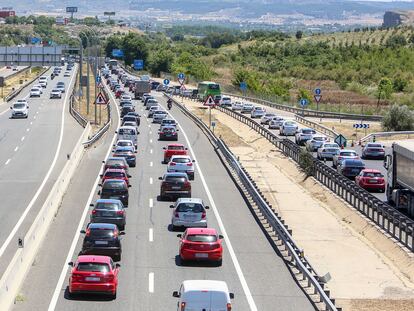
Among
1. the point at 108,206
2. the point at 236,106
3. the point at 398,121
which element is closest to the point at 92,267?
the point at 108,206

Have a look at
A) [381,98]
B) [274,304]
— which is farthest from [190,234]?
[381,98]

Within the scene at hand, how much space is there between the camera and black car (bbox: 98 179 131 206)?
39.3 meters

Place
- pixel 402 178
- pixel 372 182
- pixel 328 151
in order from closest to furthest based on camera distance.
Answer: pixel 402 178, pixel 372 182, pixel 328 151

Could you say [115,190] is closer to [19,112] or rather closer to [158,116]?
[158,116]

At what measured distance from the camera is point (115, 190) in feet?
129

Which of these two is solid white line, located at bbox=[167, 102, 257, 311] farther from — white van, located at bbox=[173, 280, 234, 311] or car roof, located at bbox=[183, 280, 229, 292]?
white van, located at bbox=[173, 280, 234, 311]

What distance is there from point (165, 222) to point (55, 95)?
79.1m

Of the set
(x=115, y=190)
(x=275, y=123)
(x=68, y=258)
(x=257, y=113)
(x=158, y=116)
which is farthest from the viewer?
(x=257, y=113)

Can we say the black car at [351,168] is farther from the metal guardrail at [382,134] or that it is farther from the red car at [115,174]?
the metal guardrail at [382,134]

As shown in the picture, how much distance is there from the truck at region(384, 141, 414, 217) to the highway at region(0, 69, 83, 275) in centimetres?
1434

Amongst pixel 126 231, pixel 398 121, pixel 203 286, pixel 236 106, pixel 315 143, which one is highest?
pixel 203 286

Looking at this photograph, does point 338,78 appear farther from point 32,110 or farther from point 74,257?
point 74,257

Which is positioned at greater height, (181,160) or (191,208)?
(191,208)

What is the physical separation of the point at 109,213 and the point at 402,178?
13.2 metres
